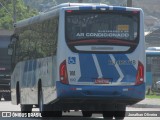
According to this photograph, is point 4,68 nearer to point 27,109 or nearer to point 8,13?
point 27,109

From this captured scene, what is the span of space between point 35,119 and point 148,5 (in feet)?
554

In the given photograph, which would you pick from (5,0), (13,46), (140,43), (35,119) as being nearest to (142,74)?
(140,43)

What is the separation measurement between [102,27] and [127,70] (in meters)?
1.36

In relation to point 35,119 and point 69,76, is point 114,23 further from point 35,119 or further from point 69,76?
point 35,119

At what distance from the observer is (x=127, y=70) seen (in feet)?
68.5

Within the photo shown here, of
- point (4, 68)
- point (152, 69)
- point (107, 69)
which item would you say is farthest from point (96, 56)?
point (152, 69)

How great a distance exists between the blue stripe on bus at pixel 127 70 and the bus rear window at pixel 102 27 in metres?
0.40

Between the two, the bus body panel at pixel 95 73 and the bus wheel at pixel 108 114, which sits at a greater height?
the bus body panel at pixel 95 73

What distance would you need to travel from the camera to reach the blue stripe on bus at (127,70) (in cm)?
2088

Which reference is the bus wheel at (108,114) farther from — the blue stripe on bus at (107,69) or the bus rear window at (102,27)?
the bus rear window at (102,27)

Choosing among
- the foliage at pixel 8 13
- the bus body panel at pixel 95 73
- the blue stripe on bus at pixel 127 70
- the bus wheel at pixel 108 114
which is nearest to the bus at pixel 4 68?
the bus wheel at pixel 108 114

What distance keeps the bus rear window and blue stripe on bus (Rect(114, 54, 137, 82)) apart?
1.32 feet

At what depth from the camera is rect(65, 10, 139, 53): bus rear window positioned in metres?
20.8

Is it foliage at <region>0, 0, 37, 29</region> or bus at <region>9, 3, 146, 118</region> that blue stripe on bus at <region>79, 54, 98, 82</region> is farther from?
foliage at <region>0, 0, 37, 29</region>
